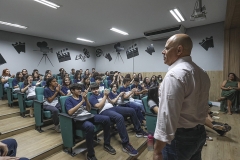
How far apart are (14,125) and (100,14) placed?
3.58 meters

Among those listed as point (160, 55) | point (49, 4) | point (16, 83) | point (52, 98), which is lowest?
point (52, 98)

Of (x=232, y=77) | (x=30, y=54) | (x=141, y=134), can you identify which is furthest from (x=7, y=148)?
(x=30, y=54)

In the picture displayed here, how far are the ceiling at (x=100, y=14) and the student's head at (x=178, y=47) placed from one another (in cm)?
320

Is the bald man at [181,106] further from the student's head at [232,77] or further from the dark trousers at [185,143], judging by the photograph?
the student's head at [232,77]

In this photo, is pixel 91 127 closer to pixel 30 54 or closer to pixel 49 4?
pixel 49 4

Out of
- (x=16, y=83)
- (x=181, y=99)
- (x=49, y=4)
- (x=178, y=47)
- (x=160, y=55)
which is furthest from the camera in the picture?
(x=160, y=55)

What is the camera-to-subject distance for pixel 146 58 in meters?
7.50

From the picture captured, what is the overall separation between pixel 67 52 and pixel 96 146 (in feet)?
22.7

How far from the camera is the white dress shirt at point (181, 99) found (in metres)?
0.76

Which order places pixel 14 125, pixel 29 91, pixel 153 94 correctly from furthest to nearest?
1. pixel 29 91
2. pixel 14 125
3. pixel 153 94

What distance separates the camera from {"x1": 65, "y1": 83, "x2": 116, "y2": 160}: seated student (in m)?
2.00

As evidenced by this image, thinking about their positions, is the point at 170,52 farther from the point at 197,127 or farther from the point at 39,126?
the point at 39,126

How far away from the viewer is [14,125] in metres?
2.84

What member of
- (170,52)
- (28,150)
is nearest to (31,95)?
(28,150)
